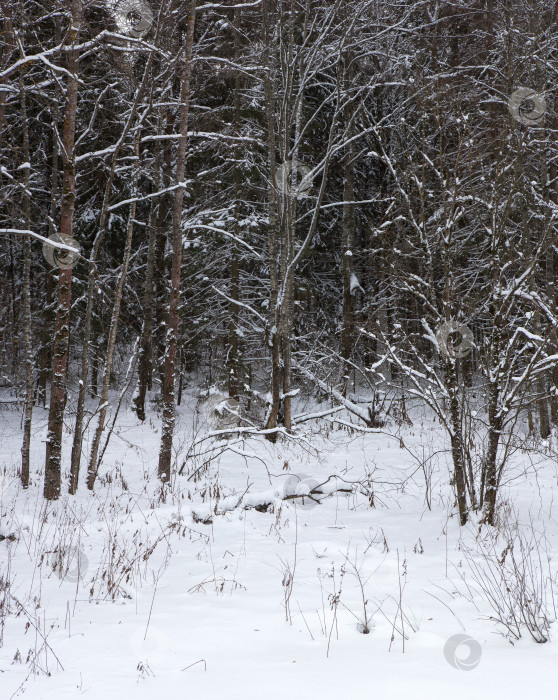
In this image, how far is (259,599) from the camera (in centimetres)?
429

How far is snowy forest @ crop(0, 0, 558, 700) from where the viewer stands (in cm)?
347

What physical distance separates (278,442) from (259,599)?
834 cm

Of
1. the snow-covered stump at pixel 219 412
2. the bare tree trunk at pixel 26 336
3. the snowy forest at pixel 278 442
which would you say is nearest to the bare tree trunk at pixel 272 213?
the snowy forest at pixel 278 442

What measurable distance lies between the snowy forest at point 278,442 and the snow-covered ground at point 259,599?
0.03 metres

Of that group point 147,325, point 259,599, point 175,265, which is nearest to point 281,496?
point 259,599

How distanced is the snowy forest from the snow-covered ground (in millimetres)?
27

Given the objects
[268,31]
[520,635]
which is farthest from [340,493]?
[268,31]

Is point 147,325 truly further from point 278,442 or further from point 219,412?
point 278,442

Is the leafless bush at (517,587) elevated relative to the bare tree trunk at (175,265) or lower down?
lower down

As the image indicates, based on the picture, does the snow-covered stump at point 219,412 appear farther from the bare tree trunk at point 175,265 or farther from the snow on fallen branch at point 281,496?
the snow on fallen branch at point 281,496

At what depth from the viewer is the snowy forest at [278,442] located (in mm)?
3467

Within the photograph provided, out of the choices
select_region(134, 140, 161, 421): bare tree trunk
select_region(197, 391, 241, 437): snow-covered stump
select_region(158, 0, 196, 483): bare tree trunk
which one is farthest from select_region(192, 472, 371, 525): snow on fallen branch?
select_region(134, 140, 161, 421): bare tree trunk

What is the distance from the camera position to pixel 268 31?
1242 cm

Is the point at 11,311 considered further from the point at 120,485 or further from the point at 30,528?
the point at 30,528
